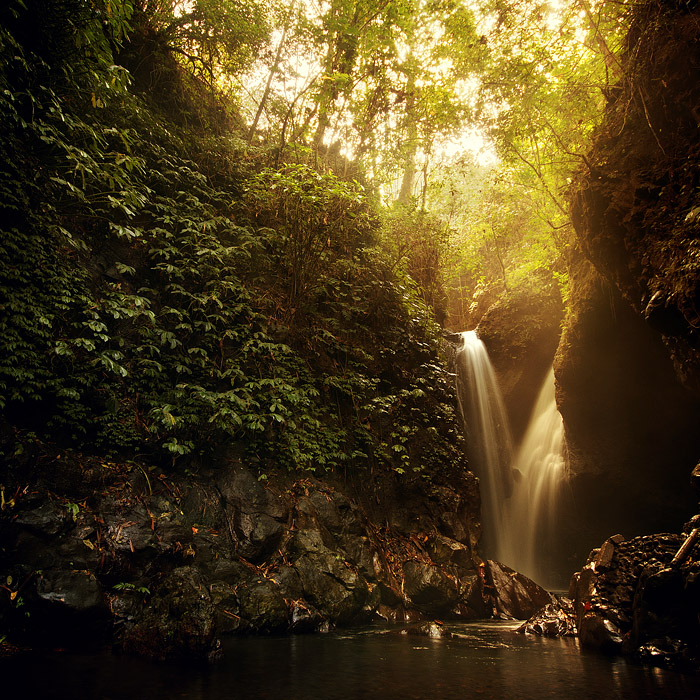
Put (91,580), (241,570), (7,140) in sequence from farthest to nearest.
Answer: (241,570) < (7,140) < (91,580)

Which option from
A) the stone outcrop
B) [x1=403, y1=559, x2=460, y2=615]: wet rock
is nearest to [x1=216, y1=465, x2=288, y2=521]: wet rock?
[x1=403, y1=559, x2=460, y2=615]: wet rock

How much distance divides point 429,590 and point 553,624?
1907 mm

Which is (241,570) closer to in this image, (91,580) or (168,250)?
(91,580)

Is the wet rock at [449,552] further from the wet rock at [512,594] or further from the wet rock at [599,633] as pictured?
the wet rock at [599,633]

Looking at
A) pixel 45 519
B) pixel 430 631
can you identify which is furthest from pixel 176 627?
pixel 430 631

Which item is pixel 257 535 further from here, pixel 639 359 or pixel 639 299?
pixel 639 359

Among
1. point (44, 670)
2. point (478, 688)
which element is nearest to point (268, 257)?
point (44, 670)

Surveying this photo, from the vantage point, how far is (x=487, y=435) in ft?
42.2

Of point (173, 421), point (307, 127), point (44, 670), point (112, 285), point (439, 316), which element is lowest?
point (44, 670)

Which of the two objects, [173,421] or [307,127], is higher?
[307,127]

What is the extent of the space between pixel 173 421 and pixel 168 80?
27.8 ft

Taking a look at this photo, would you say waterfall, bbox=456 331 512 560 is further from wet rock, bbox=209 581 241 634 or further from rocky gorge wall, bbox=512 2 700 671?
wet rock, bbox=209 581 241 634

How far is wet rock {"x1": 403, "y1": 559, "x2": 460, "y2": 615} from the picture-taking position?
272 inches

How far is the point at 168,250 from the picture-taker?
23.0 ft
